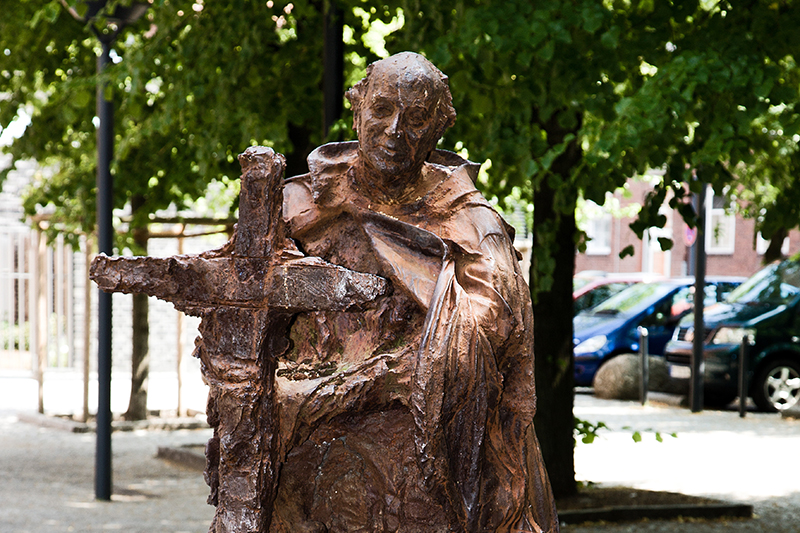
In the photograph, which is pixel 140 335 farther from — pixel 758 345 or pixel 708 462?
pixel 758 345

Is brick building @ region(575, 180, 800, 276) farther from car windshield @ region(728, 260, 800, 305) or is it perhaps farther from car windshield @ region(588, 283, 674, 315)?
car windshield @ region(728, 260, 800, 305)

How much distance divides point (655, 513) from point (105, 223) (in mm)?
4650

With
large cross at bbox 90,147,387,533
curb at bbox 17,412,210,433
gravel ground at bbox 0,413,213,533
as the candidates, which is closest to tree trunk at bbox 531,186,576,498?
gravel ground at bbox 0,413,213,533

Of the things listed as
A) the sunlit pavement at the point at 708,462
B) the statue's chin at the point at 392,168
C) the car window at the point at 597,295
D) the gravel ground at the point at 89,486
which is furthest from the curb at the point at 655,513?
the car window at the point at 597,295

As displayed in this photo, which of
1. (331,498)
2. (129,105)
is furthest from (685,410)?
(331,498)

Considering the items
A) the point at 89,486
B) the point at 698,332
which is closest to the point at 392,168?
the point at 89,486

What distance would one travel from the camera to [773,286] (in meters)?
15.5

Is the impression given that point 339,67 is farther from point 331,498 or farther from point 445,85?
point 331,498

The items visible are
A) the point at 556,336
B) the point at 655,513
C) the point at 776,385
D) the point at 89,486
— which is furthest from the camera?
the point at 776,385

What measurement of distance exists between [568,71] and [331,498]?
352cm

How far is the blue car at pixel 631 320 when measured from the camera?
1673 cm

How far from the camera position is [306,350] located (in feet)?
9.08

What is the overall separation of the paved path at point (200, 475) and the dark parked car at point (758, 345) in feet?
3.02

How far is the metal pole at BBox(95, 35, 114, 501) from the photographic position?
7.97 metres
